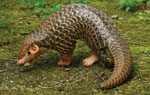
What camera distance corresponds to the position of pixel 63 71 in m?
4.59

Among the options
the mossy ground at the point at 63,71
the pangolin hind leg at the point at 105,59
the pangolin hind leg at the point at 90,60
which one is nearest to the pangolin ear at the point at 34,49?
the mossy ground at the point at 63,71

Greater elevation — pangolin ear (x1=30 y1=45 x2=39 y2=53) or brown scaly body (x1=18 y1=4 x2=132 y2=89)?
brown scaly body (x1=18 y1=4 x2=132 y2=89)

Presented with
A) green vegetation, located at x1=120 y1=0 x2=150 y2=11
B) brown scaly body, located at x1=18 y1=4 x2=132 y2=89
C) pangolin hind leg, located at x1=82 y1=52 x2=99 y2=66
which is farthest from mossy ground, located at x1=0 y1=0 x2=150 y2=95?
green vegetation, located at x1=120 y1=0 x2=150 y2=11

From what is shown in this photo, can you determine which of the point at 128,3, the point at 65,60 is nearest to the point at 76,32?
the point at 65,60

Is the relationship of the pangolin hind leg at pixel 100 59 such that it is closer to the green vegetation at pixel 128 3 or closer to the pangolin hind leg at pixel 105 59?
the pangolin hind leg at pixel 105 59

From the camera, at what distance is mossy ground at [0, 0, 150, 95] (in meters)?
3.87

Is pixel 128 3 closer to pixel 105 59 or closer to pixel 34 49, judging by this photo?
pixel 105 59

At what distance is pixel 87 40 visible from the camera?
4.53 meters

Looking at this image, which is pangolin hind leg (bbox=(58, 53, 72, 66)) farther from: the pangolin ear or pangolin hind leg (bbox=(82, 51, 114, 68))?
the pangolin ear

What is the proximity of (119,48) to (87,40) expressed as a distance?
0.63 m

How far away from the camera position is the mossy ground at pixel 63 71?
12.7ft

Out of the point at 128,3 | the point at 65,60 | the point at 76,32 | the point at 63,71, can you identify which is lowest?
the point at 63,71

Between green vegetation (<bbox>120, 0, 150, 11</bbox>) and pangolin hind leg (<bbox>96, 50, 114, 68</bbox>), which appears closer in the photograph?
pangolin hind leg (<bbox>96, 50, 114, 68</bbox>)

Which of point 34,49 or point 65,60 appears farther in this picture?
point 65,60
